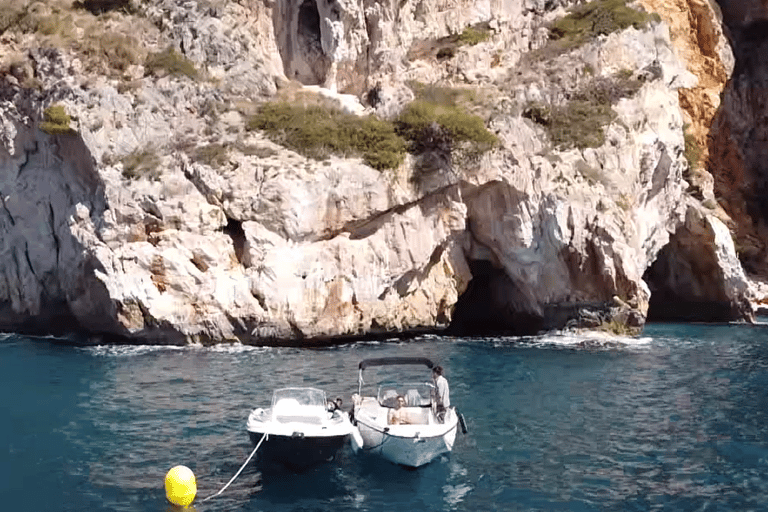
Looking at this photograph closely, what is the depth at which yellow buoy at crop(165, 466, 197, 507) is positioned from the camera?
13320 mm

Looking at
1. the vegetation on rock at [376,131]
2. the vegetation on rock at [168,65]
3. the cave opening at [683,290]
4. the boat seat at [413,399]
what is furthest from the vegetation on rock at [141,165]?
the cave opening at [683,290]

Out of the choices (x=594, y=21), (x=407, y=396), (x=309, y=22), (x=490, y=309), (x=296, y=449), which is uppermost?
(x=309, y=22)

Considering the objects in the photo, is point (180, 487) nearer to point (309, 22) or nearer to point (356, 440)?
point (356, 440)

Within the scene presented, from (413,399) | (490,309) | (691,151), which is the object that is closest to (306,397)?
(413,399)

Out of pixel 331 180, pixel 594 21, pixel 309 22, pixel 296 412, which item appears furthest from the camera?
pixel 309 22

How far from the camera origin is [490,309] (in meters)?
40.5

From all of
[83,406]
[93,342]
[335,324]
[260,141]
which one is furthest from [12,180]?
[83,406]

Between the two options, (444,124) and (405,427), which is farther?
(444,124)

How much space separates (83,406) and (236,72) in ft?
72.5

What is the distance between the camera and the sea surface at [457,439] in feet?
46.5

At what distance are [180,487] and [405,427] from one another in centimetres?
478

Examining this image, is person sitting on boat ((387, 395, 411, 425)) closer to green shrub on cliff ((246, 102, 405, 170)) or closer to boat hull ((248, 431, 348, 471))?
boat hull ((248, 431, 348, 471))

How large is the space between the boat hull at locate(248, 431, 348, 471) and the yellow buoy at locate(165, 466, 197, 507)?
2.29m

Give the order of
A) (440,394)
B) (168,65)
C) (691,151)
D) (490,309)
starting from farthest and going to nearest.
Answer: (691,151), (490,309), (168,65), (440,394)
